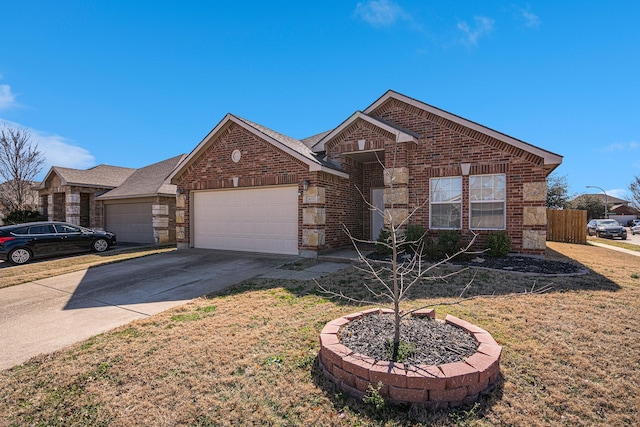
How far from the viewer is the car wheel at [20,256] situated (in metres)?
11.8

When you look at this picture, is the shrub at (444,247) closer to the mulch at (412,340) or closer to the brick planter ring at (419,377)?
the mulch at (412,340)

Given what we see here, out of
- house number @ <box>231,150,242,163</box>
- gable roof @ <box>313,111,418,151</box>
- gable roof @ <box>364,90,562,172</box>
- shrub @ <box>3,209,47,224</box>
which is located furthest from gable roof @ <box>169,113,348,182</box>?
shrub @ <box>3,209,47,224</box>

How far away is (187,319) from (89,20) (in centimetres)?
1054

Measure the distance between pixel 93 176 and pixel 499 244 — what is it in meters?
23.5

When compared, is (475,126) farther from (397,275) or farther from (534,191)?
(397,275)

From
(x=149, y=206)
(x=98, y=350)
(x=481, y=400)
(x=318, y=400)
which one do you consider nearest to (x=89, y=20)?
(x=149, y=206)

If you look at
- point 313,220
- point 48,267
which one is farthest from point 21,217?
point 313,220

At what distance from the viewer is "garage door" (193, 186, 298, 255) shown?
11.4m

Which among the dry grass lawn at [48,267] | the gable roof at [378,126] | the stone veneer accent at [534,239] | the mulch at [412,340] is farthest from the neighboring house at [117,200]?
the stone veneer accent at [534,239]

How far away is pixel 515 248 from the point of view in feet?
32.1

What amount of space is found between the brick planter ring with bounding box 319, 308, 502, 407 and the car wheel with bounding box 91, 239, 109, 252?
48.1ft

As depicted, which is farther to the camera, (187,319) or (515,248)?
(515,248)

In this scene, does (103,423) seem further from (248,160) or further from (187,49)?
(187,49)

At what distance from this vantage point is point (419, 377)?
290 centimetres
